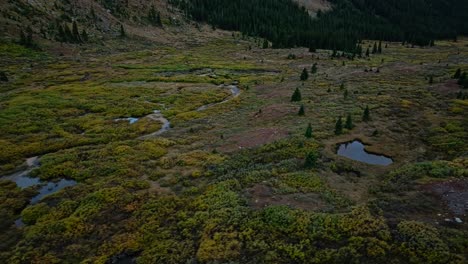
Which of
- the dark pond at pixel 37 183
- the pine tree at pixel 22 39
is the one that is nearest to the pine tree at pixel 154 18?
the pine tree at pixel 22 39

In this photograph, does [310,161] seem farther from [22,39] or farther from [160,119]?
[22,39]

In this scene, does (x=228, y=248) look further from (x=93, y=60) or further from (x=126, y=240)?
(x=93, y=60)

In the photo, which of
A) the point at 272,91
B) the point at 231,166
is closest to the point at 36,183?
the point at 231,166

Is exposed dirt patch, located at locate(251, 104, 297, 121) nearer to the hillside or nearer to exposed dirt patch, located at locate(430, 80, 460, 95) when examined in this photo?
the hillside

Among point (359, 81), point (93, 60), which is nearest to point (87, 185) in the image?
point (359, 81)

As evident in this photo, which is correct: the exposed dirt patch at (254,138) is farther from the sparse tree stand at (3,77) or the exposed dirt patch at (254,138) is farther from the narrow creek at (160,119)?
the sparse tree stand at (3,77)

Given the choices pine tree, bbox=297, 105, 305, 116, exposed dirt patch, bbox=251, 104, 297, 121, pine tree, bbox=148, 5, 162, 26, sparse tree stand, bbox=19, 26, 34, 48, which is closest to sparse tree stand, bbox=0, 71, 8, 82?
sparse tree stand, bbox=19, 26, 34, 48
